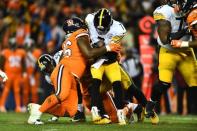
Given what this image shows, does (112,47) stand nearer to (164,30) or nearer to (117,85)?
(117,85)

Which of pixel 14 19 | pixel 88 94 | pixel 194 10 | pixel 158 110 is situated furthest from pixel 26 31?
pixel 194 10

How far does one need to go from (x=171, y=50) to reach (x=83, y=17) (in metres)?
7.99

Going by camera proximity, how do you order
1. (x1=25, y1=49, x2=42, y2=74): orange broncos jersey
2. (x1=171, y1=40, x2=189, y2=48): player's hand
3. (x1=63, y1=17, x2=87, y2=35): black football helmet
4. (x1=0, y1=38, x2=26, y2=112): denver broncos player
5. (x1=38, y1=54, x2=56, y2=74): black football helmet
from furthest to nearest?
(x1=25, y1=49, x2=42, y2=74): orange broncos jersey → (x1=0, y1=38, x2=26, y2=112): denver broncos player → (x1=38, y1=54, x2=56, y2=74): black football helmet → (x1=63, y1=17, x2=87, y2=35): black football helmet → (x1=171, y1=40, x2=189, y2=48): player's hand

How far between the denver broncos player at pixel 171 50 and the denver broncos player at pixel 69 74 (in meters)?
0.67

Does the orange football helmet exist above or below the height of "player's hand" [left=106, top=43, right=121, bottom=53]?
above

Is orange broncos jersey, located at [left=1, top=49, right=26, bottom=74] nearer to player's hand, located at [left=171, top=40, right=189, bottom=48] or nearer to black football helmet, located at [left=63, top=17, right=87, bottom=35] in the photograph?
black football helmet, located at [left=63, top=17, right=87, bottom=35]

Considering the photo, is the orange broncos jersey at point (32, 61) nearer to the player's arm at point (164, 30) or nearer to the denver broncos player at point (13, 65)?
the denver broncos player at point (13, 65)

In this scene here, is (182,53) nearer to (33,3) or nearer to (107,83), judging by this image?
(107,83)

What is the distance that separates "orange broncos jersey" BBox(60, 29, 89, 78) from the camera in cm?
1012

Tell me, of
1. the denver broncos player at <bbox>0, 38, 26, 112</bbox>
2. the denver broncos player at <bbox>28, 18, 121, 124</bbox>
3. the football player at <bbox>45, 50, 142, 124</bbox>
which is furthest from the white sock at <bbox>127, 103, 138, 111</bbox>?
the denver broncos player at <bbox>0, 38, 26, 112</bbox>

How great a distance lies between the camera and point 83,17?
707 inches

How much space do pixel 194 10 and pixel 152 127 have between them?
1683 millimetres

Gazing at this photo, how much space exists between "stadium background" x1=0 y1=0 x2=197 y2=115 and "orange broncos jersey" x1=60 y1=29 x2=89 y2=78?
15.4ft

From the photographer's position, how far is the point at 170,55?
10.2 meters
